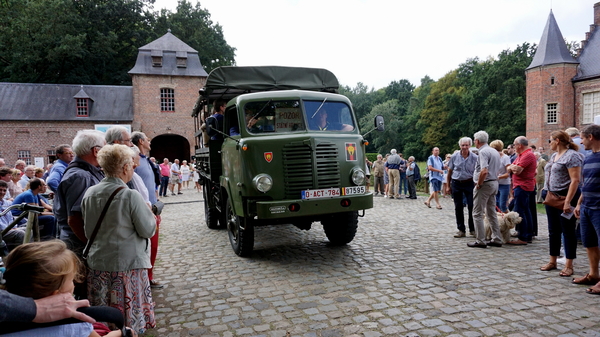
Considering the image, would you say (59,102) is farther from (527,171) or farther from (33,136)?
(527,171)

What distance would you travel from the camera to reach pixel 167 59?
3453 centimetres

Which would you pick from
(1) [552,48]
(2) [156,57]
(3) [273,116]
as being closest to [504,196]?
(3) [273,116]

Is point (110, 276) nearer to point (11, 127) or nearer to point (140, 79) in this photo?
point (140, 79)

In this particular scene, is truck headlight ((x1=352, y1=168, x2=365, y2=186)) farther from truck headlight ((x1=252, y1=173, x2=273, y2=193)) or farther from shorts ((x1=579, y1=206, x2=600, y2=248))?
shorts ((x1=579, y1=206, x2=600, y2=248))

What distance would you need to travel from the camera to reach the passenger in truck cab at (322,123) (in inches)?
243

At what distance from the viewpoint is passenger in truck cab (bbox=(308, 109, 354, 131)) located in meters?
6.18

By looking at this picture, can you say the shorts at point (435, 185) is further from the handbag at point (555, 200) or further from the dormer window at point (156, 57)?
the dormer window at point (156, 57)

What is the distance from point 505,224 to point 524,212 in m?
0.42

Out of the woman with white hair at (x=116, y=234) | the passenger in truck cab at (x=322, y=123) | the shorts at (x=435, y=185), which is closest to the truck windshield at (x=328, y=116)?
the passenger in truck cab at (x=322, y=123)

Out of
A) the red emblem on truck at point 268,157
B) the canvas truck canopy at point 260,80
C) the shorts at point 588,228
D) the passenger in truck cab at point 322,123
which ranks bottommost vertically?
the shorts at point 588,228

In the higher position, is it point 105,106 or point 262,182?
point 105,106

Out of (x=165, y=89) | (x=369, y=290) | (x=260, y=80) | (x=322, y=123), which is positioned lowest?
(x=369, y=290)

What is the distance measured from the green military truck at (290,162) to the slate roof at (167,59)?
2927 centimetres

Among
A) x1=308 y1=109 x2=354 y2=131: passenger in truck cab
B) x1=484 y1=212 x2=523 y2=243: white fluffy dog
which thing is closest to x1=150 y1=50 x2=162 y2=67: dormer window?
x1=308 y1=109 x2=354 y2=131: passenger in truck cab
